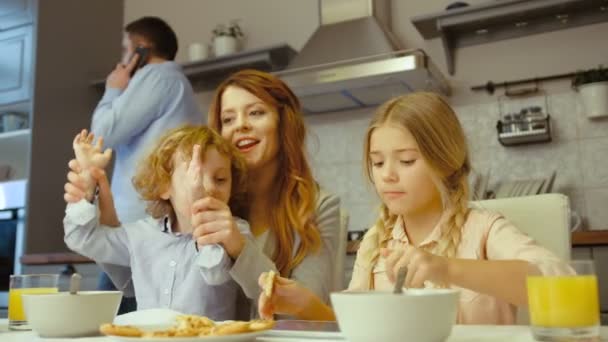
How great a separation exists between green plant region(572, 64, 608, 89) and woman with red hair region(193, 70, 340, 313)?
5.13 feet

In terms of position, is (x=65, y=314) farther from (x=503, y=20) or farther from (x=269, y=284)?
(x=503, y=20)

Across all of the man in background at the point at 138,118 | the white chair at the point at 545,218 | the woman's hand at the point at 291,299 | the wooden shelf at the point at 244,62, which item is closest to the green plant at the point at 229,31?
the wooden shelf at the point at 244,62

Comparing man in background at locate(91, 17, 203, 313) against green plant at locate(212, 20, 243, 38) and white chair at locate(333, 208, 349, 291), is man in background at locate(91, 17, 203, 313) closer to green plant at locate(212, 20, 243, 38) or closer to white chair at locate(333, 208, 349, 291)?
white chair at locate(333, 208, 349, 291)

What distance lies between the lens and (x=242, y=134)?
1.20 meters

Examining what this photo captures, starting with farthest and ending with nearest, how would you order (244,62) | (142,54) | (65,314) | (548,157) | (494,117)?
(244,62) < (494,117) < (548,157) < (142,54) < (65,314)

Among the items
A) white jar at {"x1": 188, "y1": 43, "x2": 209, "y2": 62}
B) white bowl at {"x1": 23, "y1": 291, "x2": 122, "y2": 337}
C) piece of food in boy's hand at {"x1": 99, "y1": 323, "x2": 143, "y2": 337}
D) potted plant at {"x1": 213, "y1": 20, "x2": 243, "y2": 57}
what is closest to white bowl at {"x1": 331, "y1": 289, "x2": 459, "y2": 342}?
piece of food in boy's hand at {"x1": 99, "y1": 323, "x2": 143, "y2": 337}

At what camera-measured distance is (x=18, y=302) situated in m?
0.83

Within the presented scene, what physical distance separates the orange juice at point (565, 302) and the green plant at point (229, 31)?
8.74ft

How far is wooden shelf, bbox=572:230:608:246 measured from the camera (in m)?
1.81

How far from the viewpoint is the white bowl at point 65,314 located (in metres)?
0.65

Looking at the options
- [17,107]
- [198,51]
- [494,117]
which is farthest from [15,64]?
[494,117]

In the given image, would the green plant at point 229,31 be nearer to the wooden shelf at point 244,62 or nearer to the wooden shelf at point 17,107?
the wooden shelf at point 244,62

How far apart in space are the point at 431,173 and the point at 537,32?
5.86 feet

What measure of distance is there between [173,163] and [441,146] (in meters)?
0.52
